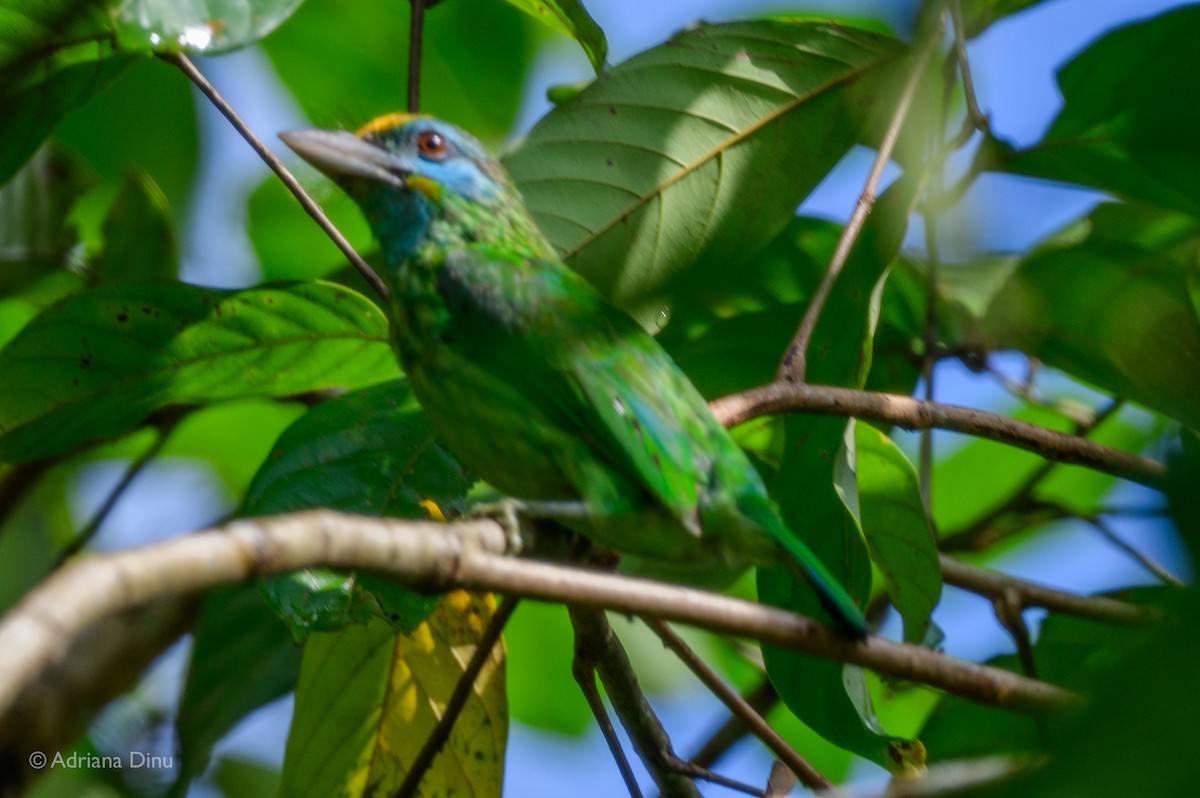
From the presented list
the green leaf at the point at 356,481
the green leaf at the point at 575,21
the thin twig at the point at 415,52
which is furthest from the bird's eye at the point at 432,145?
the green leaf at the point at 356,481

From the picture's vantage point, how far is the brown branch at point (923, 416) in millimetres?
2361

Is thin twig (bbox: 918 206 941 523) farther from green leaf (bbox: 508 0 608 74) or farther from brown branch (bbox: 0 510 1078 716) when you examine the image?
brown branch (bbox: 0 510 1078 716)

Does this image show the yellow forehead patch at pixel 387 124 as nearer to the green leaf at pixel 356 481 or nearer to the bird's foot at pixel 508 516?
the green leaf at pixel 356 481

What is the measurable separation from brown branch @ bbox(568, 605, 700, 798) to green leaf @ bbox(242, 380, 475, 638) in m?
0.33

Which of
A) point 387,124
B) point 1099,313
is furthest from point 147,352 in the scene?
point 1099,313

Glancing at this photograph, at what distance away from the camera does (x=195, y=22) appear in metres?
2.26

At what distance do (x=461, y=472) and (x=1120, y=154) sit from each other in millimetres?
1785

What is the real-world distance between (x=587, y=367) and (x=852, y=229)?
640 millimetres

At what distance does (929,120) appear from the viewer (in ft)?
10.6

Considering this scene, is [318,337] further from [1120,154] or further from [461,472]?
[1120,154]

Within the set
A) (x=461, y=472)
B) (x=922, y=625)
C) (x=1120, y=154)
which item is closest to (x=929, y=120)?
(x=1120, y=154)

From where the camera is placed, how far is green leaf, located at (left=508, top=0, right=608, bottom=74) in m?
2.89

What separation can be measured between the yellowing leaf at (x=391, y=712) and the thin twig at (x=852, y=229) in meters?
0.99

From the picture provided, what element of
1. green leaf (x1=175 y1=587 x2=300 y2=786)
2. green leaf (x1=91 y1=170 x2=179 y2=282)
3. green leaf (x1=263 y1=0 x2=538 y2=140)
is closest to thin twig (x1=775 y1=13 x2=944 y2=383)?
green leaf (x1=263 y1=0 x2=538 y2=140)
